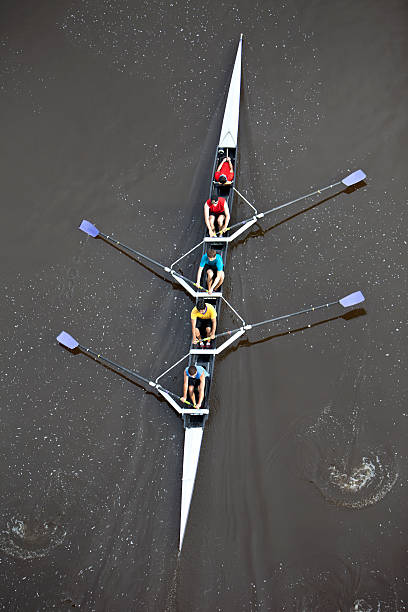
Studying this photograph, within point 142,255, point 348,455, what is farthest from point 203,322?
point 348,455

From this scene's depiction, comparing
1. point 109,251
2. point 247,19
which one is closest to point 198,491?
point 109,251

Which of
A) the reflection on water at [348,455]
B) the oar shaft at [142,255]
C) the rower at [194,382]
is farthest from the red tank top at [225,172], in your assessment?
the reflection on water at [348,455]

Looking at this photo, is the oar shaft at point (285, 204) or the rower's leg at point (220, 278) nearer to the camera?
the rower's leg at point (220, 278)

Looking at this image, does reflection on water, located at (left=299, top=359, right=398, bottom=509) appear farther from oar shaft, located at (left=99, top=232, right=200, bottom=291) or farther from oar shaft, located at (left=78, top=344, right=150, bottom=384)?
oar shaft, located at (left=99, top=232, right=200, bottom=291)

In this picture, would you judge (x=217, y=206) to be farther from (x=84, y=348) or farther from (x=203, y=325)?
(x=84, y=348)

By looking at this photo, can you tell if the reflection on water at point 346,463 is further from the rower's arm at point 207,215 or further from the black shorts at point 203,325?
the rower's arm at point 207,215
